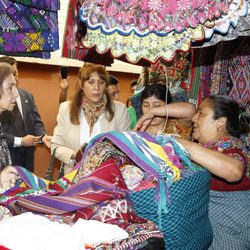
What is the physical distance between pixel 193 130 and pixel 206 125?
0.19m

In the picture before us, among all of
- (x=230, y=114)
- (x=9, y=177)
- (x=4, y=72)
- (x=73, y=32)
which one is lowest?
(x=9, y=177)

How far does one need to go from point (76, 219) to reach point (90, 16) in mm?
879

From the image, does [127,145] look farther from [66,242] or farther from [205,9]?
[205,9]

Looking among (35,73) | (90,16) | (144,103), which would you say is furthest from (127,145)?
(35,73)

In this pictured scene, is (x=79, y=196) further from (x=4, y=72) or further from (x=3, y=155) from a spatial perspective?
(x=4, y=72)

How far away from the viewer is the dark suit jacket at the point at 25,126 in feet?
11.6

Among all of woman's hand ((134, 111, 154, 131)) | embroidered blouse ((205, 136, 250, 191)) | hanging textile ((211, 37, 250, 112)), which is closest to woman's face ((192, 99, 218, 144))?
embroidered blouse ((205, 136, 250, 191))

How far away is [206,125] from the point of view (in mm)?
2178

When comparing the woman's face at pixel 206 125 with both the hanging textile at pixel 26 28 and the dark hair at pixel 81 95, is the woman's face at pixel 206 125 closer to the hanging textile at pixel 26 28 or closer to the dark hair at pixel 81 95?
the hanging textile at pixel 26 28

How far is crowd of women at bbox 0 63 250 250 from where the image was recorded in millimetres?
1789

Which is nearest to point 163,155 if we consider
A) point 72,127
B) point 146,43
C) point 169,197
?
point 169,197

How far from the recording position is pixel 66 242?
39.3 inches

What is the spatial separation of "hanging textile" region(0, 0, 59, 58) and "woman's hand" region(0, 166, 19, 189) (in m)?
0.71

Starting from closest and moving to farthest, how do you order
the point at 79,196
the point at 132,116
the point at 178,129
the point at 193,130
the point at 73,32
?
the point at 79,196
the point at 73,32
the point at 193,130
the point at 178,129
the point at 132,116
